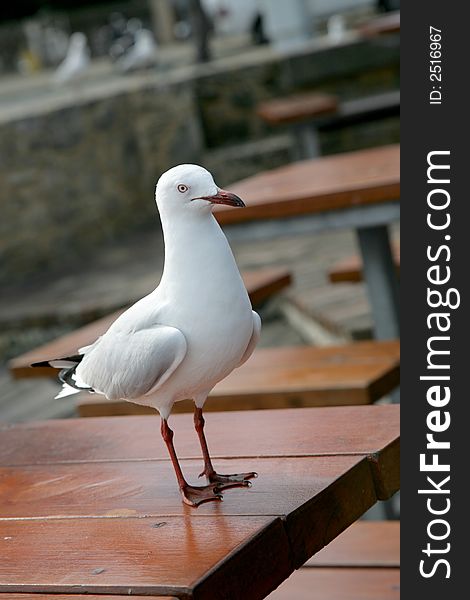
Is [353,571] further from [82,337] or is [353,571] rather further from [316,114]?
[316,114]

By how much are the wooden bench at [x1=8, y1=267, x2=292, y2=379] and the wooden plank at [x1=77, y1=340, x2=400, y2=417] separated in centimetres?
22

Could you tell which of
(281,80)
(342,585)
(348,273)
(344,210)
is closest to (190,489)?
(342,585)

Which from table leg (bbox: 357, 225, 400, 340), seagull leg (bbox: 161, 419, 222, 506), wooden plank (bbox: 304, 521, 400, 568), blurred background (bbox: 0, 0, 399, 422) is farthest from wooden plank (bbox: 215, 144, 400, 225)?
blurred background (bbox: 0, 0, 399, 422)

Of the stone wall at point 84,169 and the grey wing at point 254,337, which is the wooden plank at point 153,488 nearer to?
the grey wing at point 254,337

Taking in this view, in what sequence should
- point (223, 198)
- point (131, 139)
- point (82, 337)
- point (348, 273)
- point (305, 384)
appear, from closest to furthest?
point (223, 198)
point (305, 384)
point (82, 337)
point (348, 273)
point (131, 139)

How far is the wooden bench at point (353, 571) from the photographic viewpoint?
198 cm

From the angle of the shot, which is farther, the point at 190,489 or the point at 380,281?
the point at 380,281

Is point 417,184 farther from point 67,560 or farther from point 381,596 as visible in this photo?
point 67,560

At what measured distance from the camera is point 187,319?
1386mm

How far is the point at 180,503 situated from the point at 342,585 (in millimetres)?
672

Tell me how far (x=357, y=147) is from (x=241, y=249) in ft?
4.82

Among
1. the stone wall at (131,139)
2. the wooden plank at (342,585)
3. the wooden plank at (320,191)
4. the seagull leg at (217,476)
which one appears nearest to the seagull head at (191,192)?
the seagull leg at (217,476)

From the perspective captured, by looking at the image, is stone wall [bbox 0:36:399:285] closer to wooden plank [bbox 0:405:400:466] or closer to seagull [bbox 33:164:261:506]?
wooden plank [bbox 0:405:400:466]

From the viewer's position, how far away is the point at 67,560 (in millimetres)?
1321
